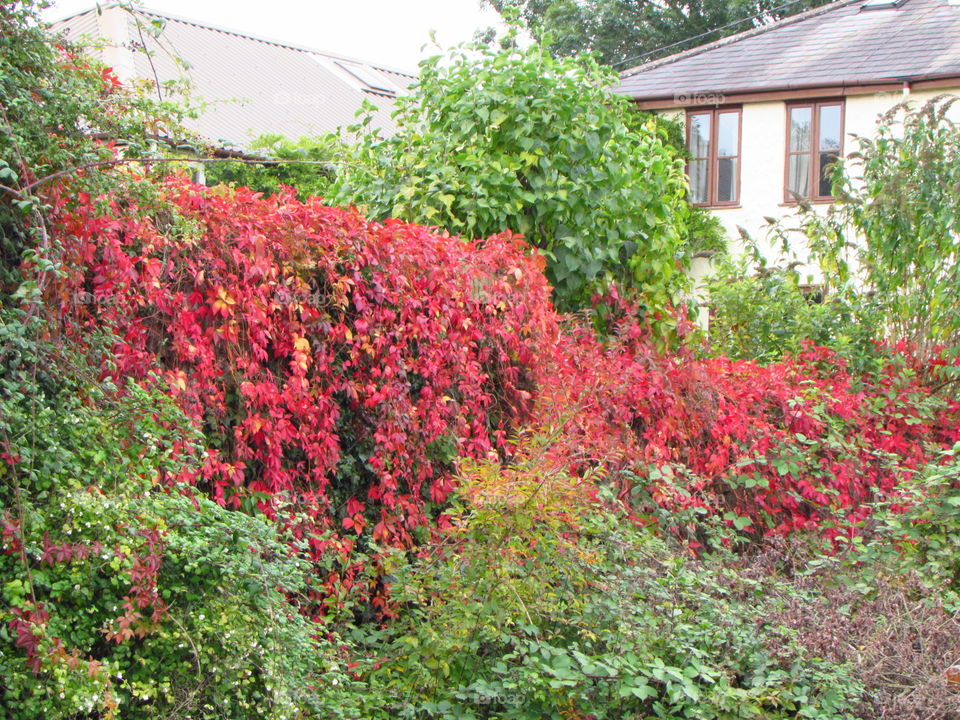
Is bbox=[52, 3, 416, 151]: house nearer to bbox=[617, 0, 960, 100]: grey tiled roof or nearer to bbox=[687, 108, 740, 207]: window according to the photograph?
bbox=[617, 0, 960, 100]: grey tiled roof

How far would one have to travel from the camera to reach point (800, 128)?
60.5 ft

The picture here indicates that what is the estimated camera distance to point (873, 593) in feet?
15.9

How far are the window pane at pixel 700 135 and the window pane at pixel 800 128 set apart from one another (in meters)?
1.44

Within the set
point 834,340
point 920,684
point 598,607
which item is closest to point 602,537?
point 598,607

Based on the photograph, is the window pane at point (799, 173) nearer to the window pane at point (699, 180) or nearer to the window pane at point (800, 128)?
the window pane at point (800, 128)

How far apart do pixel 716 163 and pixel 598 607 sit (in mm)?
15716

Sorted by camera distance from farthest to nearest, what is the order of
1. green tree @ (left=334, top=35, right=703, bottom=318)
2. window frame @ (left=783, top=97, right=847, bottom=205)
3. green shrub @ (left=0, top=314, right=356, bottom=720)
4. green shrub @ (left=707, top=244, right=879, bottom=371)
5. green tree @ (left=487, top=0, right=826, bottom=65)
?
1. green tree @ (left=487, top=0, right=826, bottom=65)
2. window frame @ (left=783, top=97, right=847, bottom=205)
3. green shrub @ (left=707, top=244, right=879, bottom=371)
4. green tree @ (left=334, top=35, right=703, bottom=318)
5. green shrub @ (left=0, top=314, right=356, bottom=720)

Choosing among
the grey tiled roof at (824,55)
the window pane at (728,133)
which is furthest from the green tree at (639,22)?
the window pane at (728,133)

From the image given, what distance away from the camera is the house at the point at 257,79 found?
53.8 ft

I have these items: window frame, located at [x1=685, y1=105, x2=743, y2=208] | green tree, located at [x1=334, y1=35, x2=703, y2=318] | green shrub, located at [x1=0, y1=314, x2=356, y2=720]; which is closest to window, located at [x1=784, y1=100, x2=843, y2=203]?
window frame, located at [x1=685, y1=105, x2=743, y2=208]

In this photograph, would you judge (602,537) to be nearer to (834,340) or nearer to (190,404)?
(190,404)

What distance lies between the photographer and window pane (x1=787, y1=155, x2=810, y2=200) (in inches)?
725

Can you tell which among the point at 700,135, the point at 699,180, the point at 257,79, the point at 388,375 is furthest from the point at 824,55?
the point at 388,375

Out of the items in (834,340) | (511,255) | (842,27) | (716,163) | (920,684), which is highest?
(842,27)
